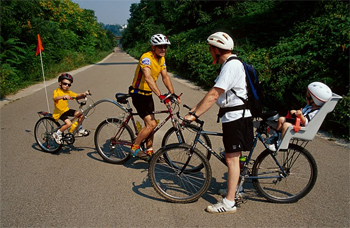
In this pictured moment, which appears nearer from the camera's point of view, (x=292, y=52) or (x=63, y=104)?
(x=63, y=104)

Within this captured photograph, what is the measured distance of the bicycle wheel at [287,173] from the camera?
3256 mm

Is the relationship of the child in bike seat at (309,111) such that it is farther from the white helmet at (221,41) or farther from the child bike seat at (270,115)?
the white helmet at (221,41)

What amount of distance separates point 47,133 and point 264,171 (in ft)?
12.8

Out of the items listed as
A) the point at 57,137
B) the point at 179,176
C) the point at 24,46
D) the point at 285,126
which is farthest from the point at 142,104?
the point at 24,46

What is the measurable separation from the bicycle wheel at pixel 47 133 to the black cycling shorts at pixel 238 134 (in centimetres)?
336

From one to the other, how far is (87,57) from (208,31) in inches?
649

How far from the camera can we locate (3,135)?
20.3ft

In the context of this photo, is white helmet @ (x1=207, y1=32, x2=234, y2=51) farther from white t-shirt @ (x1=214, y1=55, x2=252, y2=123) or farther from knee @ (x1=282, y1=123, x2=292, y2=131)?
knee @ (x1=282, y1=123, x2=292, y2=131)

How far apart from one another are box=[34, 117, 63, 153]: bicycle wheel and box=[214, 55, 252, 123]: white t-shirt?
11.2 ft

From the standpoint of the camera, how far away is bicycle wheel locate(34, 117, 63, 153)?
5.13 metres

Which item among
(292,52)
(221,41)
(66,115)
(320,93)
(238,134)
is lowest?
(66,115)

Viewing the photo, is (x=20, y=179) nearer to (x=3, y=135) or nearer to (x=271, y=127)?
(x=3, y=135)

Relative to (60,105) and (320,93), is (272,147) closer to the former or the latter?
(320,93)

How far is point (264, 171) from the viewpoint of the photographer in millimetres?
3436
